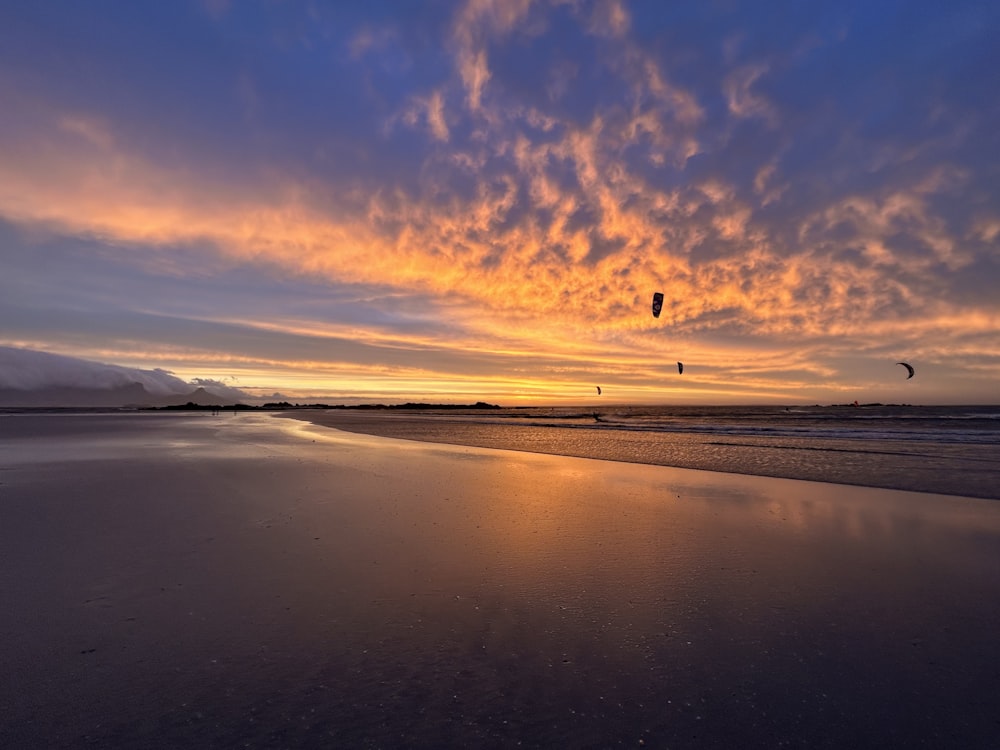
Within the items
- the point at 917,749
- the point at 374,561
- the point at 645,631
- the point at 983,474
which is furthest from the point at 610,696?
the point at 983,474

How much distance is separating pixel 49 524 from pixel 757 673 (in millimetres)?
10124

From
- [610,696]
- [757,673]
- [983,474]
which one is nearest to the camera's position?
[610,696]

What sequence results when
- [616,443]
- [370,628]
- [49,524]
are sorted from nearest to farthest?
[370,628] < [49,524] < [616,443]

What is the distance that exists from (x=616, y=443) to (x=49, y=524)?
2433 centimetres

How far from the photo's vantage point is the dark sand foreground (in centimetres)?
324

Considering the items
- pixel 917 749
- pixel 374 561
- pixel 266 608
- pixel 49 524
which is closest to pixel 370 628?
pixel 266 608

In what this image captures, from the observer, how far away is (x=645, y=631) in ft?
15.1

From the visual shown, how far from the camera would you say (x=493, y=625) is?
4719mm

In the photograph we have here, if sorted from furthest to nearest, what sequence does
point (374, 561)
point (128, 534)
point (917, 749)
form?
point (128, 534) → point (374, 561) → point (917, 749)

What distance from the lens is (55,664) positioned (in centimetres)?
391

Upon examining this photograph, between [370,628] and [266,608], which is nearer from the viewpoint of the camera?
[370,628]

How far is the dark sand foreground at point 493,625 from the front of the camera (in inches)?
127

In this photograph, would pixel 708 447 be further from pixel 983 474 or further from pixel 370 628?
pixel 370 628

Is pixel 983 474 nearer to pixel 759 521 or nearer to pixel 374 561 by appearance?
pixel 759 521
